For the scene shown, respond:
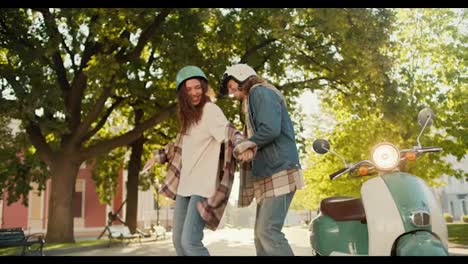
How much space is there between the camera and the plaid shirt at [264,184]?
3.62 m

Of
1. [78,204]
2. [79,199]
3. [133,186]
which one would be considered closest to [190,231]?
[133,186]

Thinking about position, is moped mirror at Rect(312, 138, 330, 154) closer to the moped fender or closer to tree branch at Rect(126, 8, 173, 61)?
the moped fender

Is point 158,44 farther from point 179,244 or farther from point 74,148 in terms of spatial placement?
point 179,244

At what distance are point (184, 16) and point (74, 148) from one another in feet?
19.1

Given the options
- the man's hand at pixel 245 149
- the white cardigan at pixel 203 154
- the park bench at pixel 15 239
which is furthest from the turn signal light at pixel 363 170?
the park bench at pixel 15 239

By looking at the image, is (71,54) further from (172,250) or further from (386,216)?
(386,216)

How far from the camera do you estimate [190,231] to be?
3.62 m

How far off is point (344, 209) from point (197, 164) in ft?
3.66

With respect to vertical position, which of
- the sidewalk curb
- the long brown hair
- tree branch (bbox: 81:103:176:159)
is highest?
tree branch (bbox: 81:103:176:159)

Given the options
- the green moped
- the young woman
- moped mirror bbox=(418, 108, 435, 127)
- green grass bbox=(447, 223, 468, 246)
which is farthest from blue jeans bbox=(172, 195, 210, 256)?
green grass bbox=(447, 223, 468, 246)

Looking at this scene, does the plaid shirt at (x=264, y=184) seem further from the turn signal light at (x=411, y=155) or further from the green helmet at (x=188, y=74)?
the turn signal light at (x=411, y=155)

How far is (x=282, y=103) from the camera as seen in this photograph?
3.90 meters

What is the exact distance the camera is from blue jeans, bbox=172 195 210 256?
3.59 meters

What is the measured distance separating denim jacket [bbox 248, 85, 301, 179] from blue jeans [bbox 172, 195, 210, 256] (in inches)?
20.0
